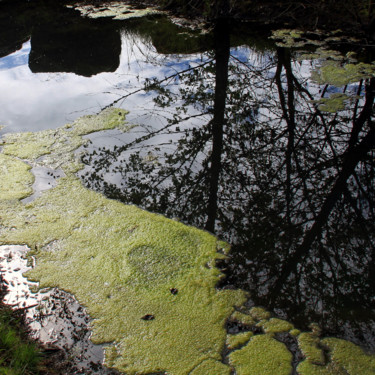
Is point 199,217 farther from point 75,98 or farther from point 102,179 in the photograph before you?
point 75,98

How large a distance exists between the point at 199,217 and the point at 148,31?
15.5 feet

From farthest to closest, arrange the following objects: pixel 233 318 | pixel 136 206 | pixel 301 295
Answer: pixel 136 206
pixel 301 295
pixel 233 318

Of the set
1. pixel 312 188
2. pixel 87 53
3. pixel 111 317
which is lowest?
pixel 111 317

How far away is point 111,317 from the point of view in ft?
6.12

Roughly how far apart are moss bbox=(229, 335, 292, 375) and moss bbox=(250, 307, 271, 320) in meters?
0.11

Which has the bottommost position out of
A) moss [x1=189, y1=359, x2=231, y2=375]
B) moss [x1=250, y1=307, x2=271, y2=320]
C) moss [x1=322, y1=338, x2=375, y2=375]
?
moss [x1=189, y1=359, x2=231, y2=375]

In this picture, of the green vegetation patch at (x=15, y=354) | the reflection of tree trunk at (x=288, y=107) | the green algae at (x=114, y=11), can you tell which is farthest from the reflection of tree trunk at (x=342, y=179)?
the green algae at (x=114, y=11)

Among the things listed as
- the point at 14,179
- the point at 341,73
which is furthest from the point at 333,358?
the point at 341,73

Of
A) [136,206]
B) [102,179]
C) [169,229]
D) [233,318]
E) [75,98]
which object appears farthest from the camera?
[75,98]

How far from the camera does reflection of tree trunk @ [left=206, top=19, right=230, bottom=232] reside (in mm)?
2683

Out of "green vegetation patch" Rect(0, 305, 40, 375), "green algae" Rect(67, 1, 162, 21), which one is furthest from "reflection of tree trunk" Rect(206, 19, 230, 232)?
"green algae" Rect(67, 1, 162, 21)

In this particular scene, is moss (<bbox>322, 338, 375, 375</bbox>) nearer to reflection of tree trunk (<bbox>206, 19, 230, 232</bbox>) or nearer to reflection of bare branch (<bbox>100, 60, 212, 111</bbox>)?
reflection of tree trunk (<bbox>206, 19, 230, 232</bbox>)

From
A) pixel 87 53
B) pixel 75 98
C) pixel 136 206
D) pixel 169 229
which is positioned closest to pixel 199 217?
pixel 169 229

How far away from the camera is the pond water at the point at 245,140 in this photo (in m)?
2.12
